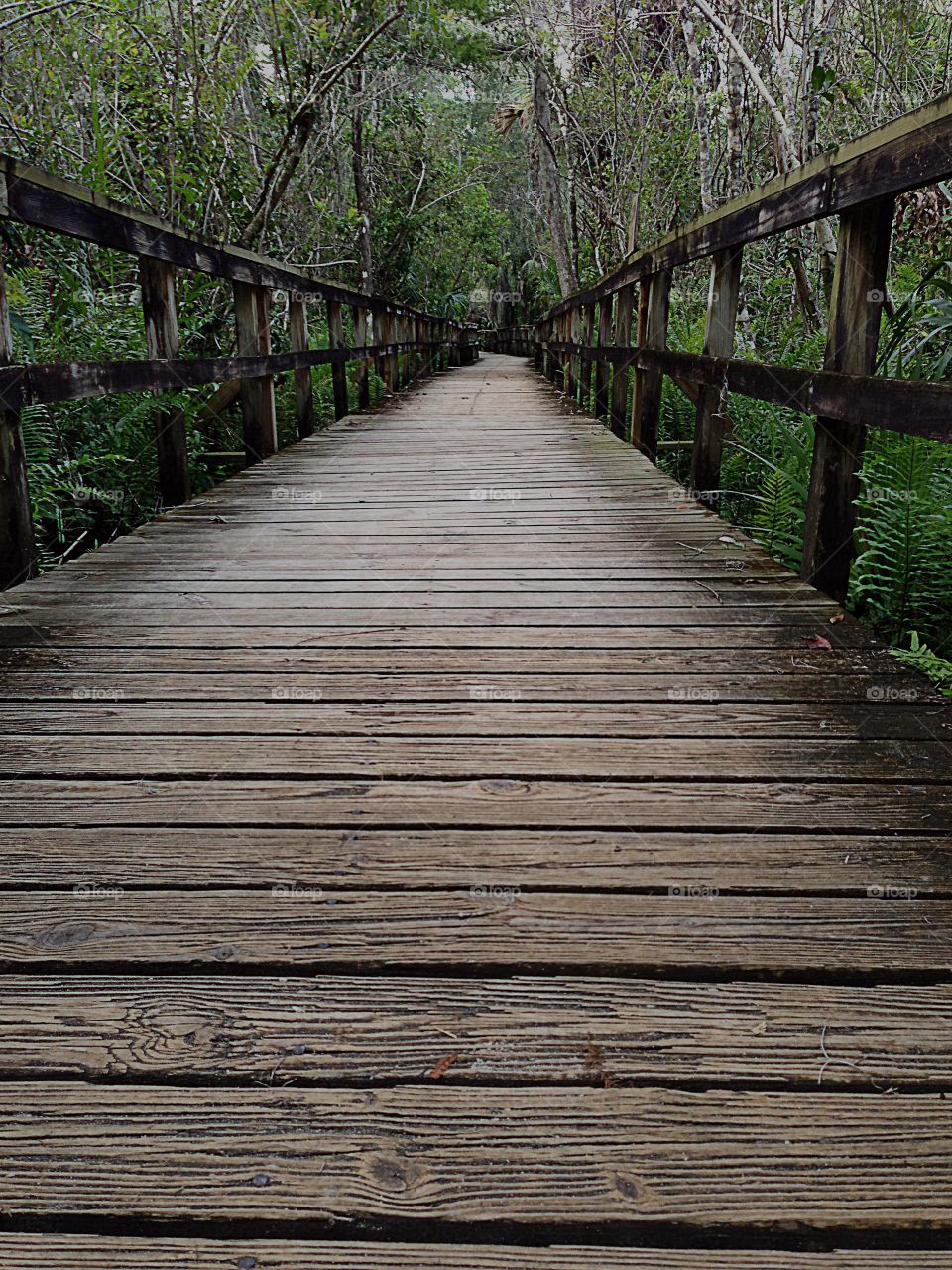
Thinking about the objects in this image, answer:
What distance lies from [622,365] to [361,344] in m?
3.40

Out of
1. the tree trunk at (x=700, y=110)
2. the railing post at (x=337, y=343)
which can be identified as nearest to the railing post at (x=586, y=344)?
the tree trunk at (x=700, y=110)

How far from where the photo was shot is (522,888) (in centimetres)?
148

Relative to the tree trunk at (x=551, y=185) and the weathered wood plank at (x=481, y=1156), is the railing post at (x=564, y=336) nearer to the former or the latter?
the tree trunk at (x=551, y=185)

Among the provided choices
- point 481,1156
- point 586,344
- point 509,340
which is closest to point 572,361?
point 586,344

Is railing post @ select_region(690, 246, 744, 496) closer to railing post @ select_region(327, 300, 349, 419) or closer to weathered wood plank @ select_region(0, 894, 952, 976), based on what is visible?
weathered wood plank @ select_region(0, 894, 952, 976)

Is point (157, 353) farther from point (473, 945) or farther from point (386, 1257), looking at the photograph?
point (386, 1257)

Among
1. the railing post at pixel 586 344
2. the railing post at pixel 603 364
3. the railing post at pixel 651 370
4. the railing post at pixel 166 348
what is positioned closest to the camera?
the railing post at pixel 166 348

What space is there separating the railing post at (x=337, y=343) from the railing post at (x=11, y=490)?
15.6ft

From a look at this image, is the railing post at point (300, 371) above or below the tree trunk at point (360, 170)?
below

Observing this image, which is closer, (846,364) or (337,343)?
(846,364)

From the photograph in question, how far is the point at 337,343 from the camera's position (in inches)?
299

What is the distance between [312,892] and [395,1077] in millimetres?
395

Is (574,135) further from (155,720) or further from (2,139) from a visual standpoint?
Answer: (155,720)

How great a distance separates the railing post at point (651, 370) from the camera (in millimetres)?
5254
